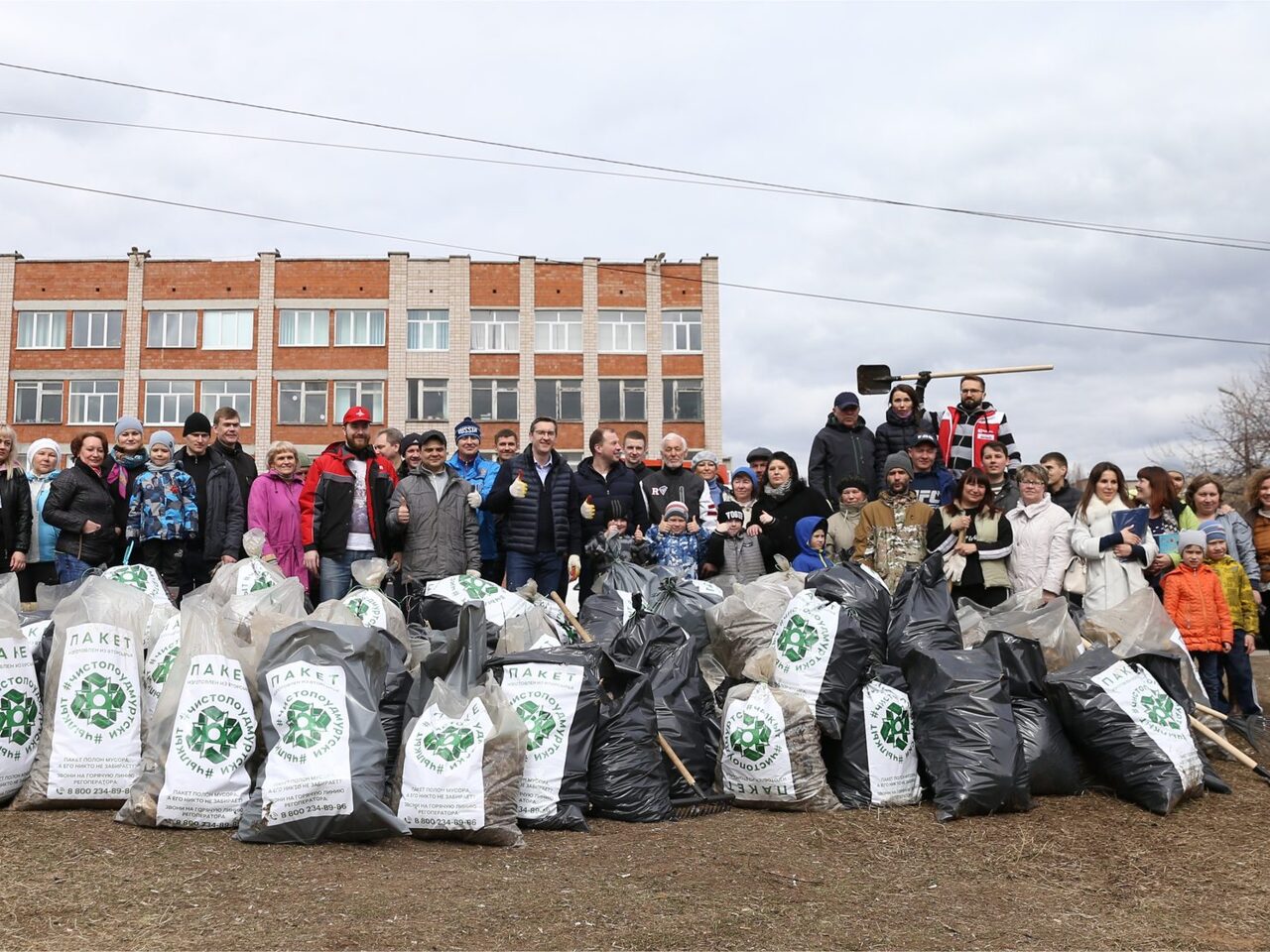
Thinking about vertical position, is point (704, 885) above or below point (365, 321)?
below

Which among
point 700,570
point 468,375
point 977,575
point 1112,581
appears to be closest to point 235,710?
point 700,570

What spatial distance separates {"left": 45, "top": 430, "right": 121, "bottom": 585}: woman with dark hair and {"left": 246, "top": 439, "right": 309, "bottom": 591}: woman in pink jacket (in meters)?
0.81

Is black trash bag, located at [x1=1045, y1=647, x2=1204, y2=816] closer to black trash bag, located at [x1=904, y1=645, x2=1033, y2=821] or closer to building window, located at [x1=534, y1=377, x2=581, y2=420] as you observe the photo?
black trash bag, located at [x1=904, y1=645, x2=1033, y2=821]

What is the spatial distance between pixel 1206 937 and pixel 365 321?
31989 mm

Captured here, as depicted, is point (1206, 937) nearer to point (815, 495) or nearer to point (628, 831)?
point (628, 831)

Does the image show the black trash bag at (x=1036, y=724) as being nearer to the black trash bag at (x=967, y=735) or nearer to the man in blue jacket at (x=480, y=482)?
the black trash bag at (x=967, y=735)

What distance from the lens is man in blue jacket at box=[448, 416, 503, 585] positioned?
7152 millimetres

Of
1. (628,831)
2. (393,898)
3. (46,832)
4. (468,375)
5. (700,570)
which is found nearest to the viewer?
(393,898)

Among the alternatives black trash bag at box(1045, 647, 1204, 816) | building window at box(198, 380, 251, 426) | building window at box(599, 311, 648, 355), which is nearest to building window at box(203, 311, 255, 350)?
building window at box(198, 380, 251, 426)

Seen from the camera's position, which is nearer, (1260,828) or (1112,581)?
(1260,828)

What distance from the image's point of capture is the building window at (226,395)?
1292 inches

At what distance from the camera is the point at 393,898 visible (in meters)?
3.33

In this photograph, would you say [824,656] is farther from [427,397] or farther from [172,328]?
[172,328]

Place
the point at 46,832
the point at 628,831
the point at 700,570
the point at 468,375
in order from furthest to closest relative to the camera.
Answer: the point at 468,375, the point at 700,570, the point at 628,831, the point at 46,832
